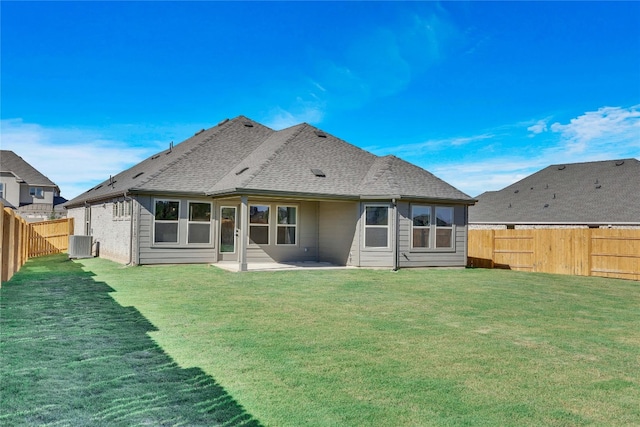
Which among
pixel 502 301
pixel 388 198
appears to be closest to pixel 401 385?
pixel 502 301

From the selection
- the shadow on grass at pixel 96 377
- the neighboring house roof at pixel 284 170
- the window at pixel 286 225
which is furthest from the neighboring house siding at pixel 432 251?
the shadow on grass at pixel 96 377

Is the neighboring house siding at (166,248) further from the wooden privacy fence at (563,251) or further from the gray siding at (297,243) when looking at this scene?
the wooden privacy fence at (563,251)

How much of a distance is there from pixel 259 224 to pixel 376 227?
438cm

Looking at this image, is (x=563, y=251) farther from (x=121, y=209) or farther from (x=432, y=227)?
(x=121, y=209)

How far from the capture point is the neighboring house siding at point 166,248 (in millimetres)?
15484

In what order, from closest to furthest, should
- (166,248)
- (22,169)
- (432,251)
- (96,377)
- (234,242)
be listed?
1. (96,377)
2. (166,248)
3. (432,251)
4. (234,242)
5. (22,169)

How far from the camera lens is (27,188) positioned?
1622 inches

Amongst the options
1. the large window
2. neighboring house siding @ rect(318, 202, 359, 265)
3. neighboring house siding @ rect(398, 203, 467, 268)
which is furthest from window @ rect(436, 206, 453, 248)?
neighboring house siding @ rect(318, 202, 359, 265)

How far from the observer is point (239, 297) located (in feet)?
31.2

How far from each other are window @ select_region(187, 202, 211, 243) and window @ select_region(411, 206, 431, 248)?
741cm

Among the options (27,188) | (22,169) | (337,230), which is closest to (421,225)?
(337,230)

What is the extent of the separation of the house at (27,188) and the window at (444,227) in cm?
3623

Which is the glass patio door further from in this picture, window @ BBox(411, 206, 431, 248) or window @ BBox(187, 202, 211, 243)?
window @ BBox(411, 206, 431, 248)

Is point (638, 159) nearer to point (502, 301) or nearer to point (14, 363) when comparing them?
point (502, 301)
